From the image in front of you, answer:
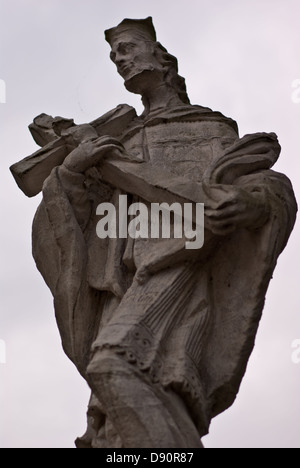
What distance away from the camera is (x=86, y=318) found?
9.24 metres

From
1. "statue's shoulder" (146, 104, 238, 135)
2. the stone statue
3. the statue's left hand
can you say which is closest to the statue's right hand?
the stone statue

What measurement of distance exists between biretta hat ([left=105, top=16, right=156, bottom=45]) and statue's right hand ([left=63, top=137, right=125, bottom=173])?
1233mm

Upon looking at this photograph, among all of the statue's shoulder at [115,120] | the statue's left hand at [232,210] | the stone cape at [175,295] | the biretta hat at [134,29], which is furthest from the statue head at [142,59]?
the statue's left hand at [232,210]

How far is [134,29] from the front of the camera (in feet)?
34.0

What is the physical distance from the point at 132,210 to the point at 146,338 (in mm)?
1307

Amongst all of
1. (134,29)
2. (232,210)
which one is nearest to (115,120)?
(134,29)

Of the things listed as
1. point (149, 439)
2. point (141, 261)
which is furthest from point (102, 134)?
point (149, 439)

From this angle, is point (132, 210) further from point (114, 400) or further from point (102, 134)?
point (114, 400)

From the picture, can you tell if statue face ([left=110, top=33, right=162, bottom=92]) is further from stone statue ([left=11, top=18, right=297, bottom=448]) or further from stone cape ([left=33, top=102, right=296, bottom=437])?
stone cape ([left=33, top=102, right=296, bottom=437])

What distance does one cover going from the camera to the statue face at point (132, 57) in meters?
10.2

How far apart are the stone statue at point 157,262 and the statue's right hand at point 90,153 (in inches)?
0.4

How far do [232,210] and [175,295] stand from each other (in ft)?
2.23

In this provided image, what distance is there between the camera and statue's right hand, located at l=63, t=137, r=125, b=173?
9367 mm

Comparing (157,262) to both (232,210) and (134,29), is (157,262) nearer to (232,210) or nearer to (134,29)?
(232,210)
